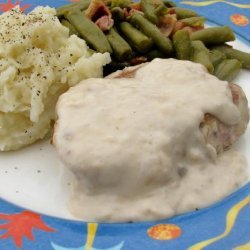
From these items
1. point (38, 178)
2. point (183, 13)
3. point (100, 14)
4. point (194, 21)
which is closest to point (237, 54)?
point (194, 21)

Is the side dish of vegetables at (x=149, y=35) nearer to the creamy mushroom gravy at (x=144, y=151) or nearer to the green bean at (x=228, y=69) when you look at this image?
the green bean at (x=228, y=69)

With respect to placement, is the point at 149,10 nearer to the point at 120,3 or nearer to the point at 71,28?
the point at 120,3

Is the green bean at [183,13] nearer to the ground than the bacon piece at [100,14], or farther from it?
nearer to the ground

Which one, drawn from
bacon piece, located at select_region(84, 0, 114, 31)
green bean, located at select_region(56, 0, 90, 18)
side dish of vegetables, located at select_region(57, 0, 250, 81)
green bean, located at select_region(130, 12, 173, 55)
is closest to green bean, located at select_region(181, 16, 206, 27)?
side dish of vegetables, located at select_region(57, 0, 250, 81)

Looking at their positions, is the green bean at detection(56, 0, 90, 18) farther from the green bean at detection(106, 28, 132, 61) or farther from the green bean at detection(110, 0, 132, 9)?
the green bean at detection(106, 28, 132, 61)

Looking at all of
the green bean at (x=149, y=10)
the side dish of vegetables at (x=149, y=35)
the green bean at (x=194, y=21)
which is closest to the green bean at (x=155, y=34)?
the side dish of vegetables at (x=149, y=35)

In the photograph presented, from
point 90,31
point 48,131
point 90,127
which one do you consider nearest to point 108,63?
point 90,31
